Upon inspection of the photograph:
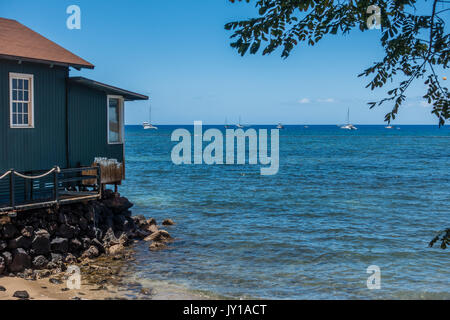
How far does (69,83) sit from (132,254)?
6710mm

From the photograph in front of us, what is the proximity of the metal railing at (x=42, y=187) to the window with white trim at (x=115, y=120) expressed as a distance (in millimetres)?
2029

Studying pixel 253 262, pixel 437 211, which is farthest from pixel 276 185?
pixel 253 262

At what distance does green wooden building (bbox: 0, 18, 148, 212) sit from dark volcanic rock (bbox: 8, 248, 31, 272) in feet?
4.37

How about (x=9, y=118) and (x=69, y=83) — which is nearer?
(x=9, y=118)

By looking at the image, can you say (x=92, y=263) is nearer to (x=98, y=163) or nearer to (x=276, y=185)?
(x=98, y=163)

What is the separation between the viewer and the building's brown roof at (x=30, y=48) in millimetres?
14837

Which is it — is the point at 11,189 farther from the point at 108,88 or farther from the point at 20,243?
the point at 108,88

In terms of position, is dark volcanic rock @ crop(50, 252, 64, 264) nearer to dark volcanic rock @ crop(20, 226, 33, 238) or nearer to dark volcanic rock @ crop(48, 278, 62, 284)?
dark volcanic rock @ crop(20, 226, 33, 238)

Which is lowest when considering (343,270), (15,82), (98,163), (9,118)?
(343,270)

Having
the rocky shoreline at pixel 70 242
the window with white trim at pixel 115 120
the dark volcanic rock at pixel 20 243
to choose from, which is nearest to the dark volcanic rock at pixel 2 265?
the rocky shoreline at pixel 70 242

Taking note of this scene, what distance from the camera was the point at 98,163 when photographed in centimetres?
1809

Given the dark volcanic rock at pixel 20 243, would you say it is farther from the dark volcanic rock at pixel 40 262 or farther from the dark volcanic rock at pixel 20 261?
the dark volcanic rock at pixel 40 262

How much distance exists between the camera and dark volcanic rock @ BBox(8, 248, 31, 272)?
44.1 ft

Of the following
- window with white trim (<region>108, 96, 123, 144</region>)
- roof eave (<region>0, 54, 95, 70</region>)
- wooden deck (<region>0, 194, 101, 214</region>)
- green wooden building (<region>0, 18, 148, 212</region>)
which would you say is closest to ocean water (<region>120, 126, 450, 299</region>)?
wooden deck (<region>0, 194, 101, 214</region>)
